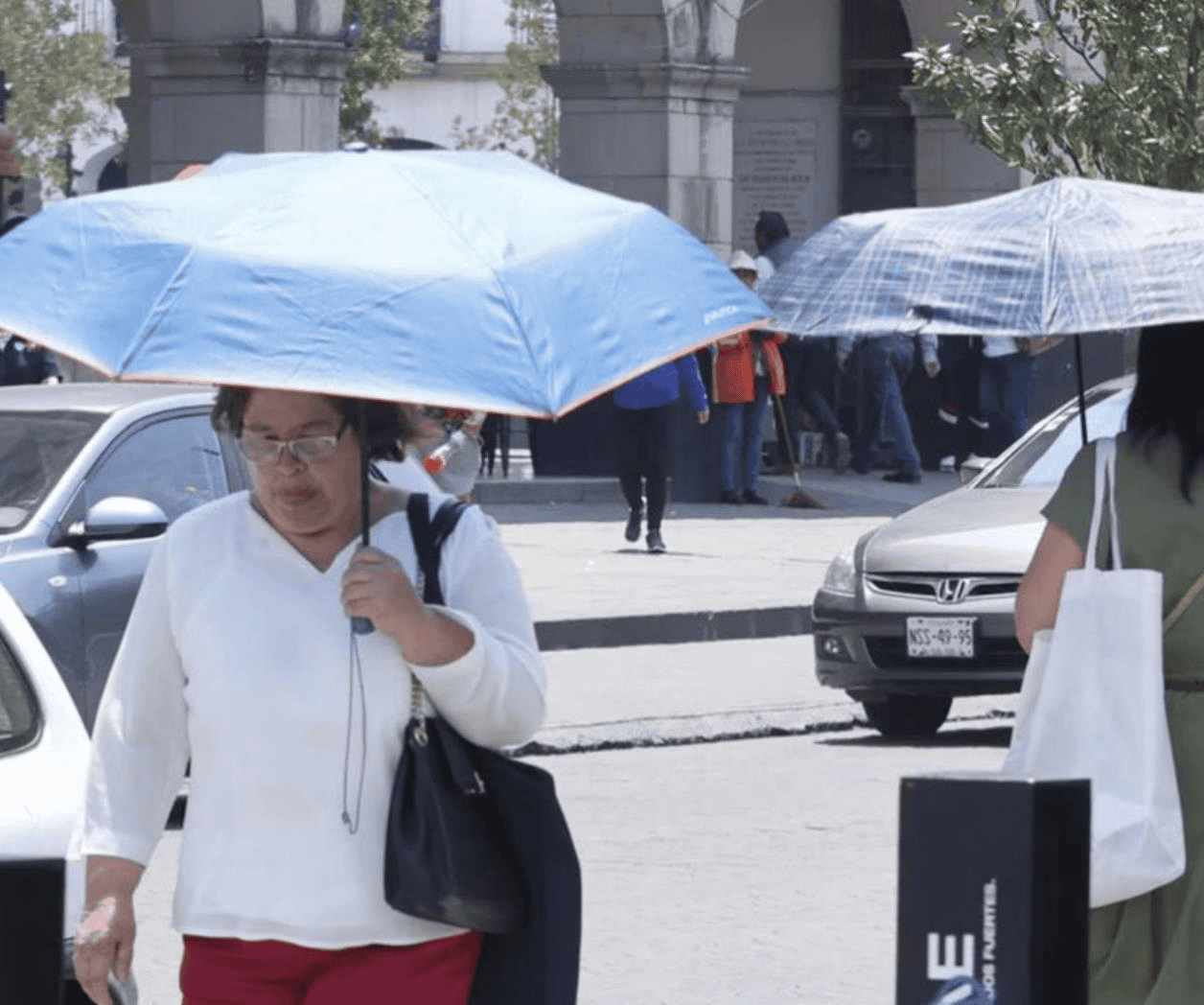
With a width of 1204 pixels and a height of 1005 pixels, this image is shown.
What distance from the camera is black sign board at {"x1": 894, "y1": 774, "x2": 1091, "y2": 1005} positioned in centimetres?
409

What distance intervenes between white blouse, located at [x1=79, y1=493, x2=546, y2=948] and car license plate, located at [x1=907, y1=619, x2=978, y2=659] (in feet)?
27.7

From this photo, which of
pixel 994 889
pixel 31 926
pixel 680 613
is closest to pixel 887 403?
pixel 680 613

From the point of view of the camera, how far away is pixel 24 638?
6781 mm

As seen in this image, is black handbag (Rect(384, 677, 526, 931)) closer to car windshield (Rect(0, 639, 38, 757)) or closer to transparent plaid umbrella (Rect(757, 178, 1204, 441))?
transparent plaid umbrella (Rect(757, 178, 1204, 441))

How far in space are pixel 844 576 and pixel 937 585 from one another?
20.2 inches

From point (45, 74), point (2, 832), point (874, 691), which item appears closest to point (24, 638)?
point (2, 832)

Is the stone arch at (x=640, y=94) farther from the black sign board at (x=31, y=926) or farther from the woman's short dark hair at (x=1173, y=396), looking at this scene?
the black sign board at (x=31, y=926)

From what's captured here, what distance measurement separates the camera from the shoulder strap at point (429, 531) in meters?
4.61

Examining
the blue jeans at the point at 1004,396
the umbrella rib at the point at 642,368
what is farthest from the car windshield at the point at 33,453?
the blue jeans at the point at 1004,396

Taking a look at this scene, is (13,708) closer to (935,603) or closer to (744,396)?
(935,603)

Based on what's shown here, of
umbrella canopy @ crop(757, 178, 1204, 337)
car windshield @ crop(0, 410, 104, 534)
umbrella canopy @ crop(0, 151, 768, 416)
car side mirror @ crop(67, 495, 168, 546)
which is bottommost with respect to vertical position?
car side mirror @ crop(67, 495, 168, 546)

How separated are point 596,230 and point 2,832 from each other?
203 centimetres

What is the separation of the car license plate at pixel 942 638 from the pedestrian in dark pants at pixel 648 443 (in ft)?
23.6

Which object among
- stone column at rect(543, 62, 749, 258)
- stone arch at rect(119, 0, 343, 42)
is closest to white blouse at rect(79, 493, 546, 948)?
stone arch at rect(119, 0, 343, 42)
